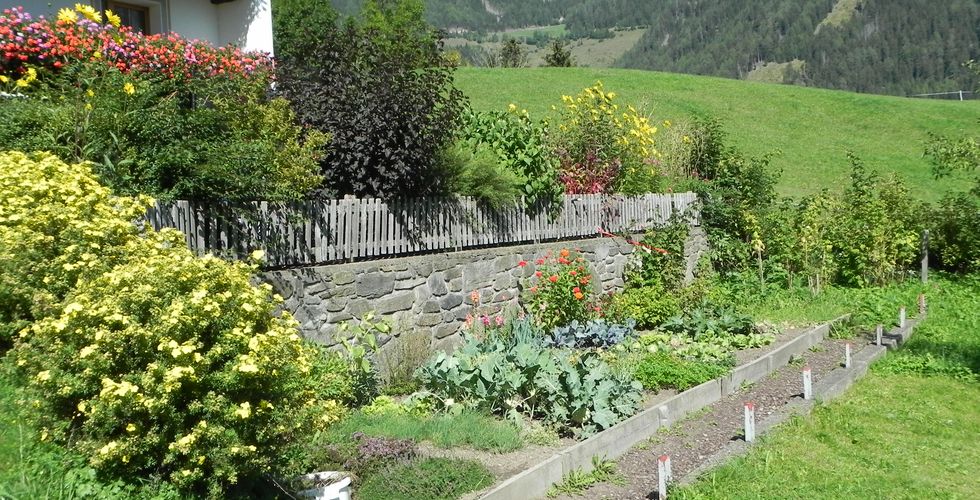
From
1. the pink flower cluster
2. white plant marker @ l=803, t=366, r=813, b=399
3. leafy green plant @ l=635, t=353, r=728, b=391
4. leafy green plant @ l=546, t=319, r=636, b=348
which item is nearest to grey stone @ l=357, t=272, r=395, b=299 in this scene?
leafy green plant @ l=546, t=319, r=636, b=348

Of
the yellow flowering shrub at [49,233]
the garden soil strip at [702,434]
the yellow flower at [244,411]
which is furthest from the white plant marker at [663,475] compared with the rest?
the yellow flowering shrub at [49,233]

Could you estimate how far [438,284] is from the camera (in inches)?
351

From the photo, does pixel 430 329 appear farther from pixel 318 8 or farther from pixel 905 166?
pixel 318 8

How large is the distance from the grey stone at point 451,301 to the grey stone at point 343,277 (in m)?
1.45

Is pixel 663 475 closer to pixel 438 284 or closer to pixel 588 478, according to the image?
pixel 588 478

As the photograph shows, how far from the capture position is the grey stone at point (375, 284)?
7.91 meters

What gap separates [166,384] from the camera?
3635 mm

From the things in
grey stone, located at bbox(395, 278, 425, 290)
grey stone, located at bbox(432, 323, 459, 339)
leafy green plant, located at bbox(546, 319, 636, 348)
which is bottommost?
leafy green plant, located at bbox(546, 319, 636, 348)

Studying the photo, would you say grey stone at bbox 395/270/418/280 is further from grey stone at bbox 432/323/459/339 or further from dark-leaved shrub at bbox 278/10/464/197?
dark-leaved shrub at bbox 278/10/464/197

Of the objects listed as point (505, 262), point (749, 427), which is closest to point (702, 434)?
point (749, 427)

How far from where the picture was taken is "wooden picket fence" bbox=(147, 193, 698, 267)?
662 cm

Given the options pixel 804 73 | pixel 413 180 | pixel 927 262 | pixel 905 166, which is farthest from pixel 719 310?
pixel 804 73

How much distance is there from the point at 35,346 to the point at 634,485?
4042mm

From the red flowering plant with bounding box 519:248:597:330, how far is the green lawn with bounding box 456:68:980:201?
1560 centimetres
